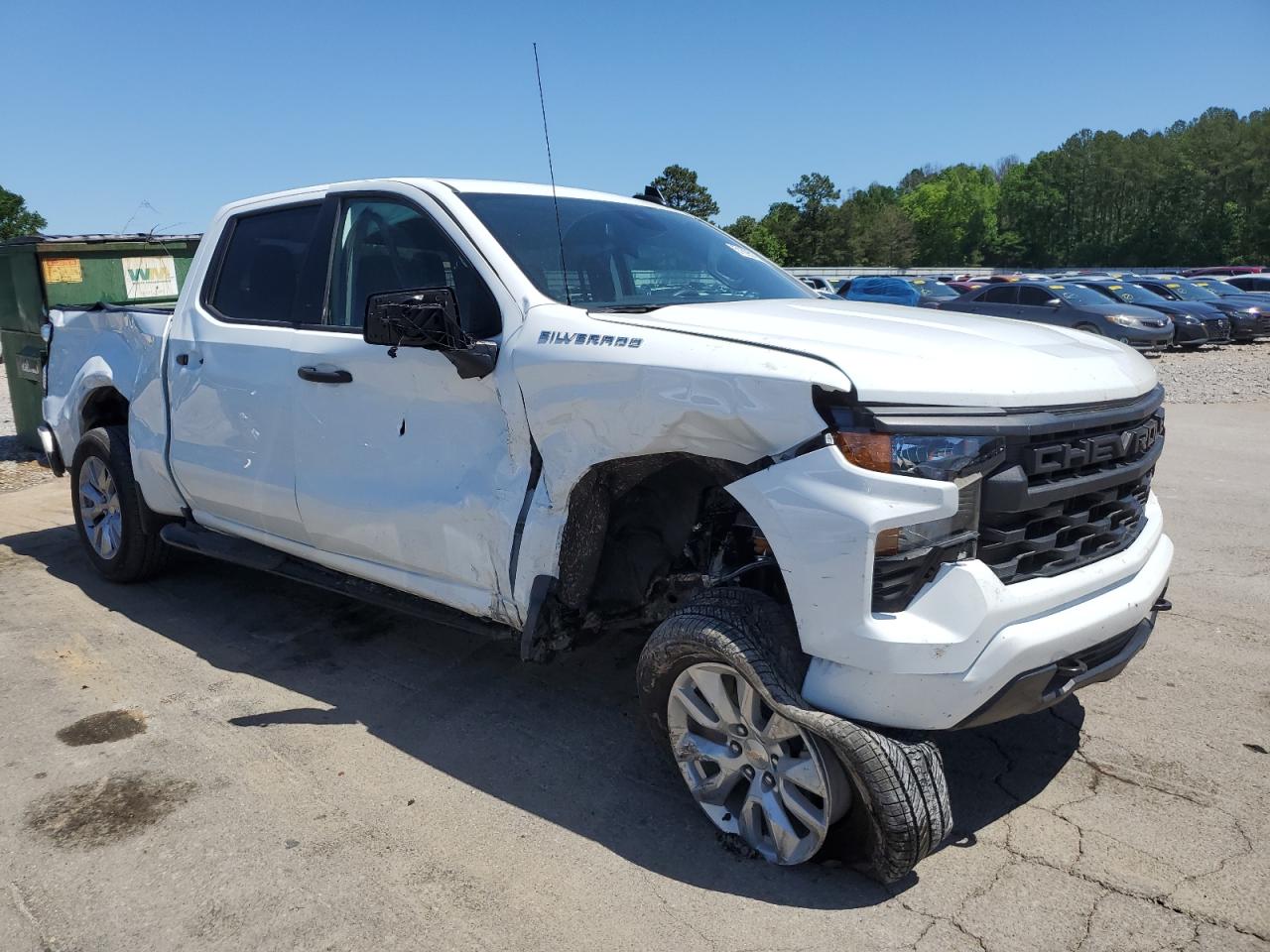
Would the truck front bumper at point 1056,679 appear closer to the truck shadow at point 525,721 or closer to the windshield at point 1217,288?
the truck shadow at point 525,721

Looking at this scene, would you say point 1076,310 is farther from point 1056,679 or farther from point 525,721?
point 1056,679

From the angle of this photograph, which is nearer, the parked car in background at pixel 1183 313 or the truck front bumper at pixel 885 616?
the truck front bumper at pixel 885 616

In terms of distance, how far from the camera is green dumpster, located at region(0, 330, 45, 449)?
906 cm

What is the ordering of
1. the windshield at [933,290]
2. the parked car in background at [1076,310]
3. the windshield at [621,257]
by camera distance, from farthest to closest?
the windshield at [933,290] < the parked car in background at [1076,310] < the windshield at [621,257]

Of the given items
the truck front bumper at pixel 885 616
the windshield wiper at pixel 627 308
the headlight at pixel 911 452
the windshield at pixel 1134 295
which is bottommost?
the windshield at pixel 1134 295

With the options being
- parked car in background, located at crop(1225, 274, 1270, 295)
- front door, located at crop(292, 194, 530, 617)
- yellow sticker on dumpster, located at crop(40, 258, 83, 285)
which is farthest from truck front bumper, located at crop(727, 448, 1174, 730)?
parked car in background, located at crop(1225, 274, 1270, 295)

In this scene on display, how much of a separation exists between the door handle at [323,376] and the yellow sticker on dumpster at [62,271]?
6038 mm

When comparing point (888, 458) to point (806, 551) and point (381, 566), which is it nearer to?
point (806, 551)

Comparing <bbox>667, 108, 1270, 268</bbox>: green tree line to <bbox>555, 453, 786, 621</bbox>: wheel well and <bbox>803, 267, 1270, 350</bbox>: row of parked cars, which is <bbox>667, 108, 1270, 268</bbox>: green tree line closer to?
<bbox>803, 267, 1270, 350</bbox>: row of parked cars

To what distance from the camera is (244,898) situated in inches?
112

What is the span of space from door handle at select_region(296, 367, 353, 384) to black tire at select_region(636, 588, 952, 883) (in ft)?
5.69

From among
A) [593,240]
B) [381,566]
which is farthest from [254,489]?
[593,240]

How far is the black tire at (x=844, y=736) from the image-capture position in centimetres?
256

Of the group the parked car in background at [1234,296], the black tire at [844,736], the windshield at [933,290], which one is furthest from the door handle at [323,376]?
the parked car in background at [1234,296]
